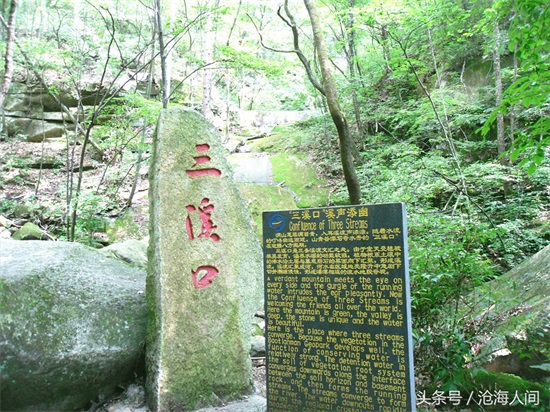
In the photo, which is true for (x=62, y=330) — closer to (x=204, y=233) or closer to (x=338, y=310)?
(x=204, y=233)

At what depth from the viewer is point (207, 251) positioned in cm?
370

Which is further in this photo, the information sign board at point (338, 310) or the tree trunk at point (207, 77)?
the tree trunk at point (207, 77)

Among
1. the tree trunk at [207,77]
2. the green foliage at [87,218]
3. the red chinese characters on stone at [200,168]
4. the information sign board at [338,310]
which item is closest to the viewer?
the information sign board at [338,310]

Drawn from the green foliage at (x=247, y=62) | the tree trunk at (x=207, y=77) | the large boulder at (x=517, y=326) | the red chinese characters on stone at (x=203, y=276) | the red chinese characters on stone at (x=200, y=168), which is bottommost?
the large boulder at (x=517, y=326)

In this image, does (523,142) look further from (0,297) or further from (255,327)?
(0,297)

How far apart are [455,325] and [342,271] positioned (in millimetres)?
1359

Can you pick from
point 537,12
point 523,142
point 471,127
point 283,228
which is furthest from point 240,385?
point 471,127

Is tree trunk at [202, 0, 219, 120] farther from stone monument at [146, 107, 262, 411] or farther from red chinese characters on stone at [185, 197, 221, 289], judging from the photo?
red chinese characters on stone at [185, 197, 221, 289]

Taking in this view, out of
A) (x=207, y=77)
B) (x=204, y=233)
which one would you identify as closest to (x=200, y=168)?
(x=204, y=233)

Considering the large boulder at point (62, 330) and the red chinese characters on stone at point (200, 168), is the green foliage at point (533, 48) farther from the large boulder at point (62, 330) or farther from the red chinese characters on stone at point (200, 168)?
the large boulder at point (62, 330)

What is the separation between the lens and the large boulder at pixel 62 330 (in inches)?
114

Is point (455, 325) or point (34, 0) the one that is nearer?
point (455, 325)

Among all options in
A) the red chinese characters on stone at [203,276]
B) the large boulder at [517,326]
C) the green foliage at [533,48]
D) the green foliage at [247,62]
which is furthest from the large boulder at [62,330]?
the green foliage at [247,62]

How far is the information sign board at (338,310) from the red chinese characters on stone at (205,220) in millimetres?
629
